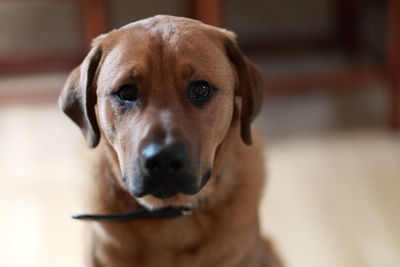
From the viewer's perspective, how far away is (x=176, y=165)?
130 centimetres

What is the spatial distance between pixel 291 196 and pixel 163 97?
1.08 m

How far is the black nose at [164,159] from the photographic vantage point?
1.28 meters

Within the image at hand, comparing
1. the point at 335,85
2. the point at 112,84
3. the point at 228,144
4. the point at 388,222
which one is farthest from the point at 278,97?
the point at 112,84

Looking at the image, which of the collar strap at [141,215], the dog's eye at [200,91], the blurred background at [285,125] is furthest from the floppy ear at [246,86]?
the blurred background at [285,125]

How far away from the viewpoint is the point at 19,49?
10.5 ft

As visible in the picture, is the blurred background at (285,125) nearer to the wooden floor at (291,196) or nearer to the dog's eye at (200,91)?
the wooden floor at (291,196)

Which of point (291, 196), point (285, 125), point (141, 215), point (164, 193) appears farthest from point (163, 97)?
point (285, 125)

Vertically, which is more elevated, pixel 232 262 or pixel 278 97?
pixel 278 97

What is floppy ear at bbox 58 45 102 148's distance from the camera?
58.1 inches

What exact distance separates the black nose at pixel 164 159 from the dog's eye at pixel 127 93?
0.53 feet

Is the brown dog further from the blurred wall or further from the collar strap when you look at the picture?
the blurred wall

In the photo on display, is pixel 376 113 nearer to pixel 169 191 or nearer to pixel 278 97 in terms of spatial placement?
pixel 278 97

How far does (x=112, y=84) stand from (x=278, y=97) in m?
1.69

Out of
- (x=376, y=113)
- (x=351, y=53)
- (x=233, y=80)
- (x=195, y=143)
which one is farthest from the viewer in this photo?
(x=351, y=53)
